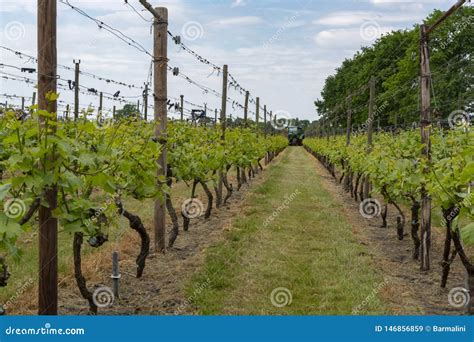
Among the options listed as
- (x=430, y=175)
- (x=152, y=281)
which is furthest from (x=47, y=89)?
(x=430, y=175)

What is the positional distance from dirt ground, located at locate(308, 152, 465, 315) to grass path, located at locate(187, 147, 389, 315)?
0.25 m

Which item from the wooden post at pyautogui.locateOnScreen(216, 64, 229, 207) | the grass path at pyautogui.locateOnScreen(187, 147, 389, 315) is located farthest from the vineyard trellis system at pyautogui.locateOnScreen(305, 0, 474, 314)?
the wooden post at pyautogui.locateOnScreen(216, 64, 229, 207)

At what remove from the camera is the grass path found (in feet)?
24.5

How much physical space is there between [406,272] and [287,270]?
1967 millimetres

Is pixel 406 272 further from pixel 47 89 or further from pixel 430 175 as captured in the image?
pixel 47 89

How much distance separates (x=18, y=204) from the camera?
175 inches

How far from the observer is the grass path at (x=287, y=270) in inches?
295

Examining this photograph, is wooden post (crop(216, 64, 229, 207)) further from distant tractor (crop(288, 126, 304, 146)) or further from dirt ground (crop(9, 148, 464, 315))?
distant tractor (crop(288, 126, 304, 146))

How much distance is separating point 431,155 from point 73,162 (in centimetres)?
649

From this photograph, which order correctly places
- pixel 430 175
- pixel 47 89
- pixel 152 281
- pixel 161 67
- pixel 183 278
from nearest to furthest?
pixel 47 89, pixel 430 175, pixel 152 281, pixel 183 278, pixel 161 67

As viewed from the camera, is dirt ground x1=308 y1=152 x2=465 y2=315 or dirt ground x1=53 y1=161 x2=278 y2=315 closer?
dirt ground x1=53 y1=161 x2=278 y2=315

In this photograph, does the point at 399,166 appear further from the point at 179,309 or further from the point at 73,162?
the point at 73,162

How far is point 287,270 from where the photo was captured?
9.26 m

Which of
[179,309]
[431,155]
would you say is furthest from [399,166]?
[179,309]
